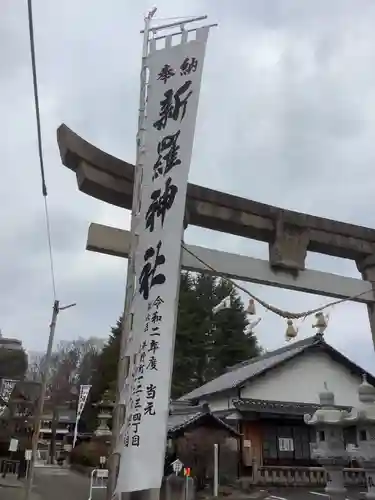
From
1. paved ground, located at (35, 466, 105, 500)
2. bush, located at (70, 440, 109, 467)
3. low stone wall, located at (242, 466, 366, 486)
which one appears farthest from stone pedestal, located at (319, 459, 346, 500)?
bush, located at (70, 440, 109, 467)

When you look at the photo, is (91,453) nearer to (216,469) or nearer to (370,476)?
(216,469)

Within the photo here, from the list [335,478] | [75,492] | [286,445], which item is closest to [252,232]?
[335,478]

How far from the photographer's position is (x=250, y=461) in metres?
20.1

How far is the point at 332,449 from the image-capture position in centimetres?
812

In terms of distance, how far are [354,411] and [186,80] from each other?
5593 mm

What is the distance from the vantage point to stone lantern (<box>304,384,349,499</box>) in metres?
8.01

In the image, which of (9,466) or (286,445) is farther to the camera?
(9,466)

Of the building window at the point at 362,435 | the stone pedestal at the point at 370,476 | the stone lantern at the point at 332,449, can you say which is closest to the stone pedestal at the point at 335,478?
the stone lantern at the point at 332,449

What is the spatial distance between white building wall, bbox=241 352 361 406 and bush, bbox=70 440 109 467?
935 cm

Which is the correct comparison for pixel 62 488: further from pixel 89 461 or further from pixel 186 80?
pixel 186 80

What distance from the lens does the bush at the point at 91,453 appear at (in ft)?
85.9

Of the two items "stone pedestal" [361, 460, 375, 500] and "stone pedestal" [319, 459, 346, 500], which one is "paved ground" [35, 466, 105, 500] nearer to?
"stone pedestal" [319, 459, 346, 500]

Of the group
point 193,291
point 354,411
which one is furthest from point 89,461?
point 354,411

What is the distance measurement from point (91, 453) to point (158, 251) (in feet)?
82.9
